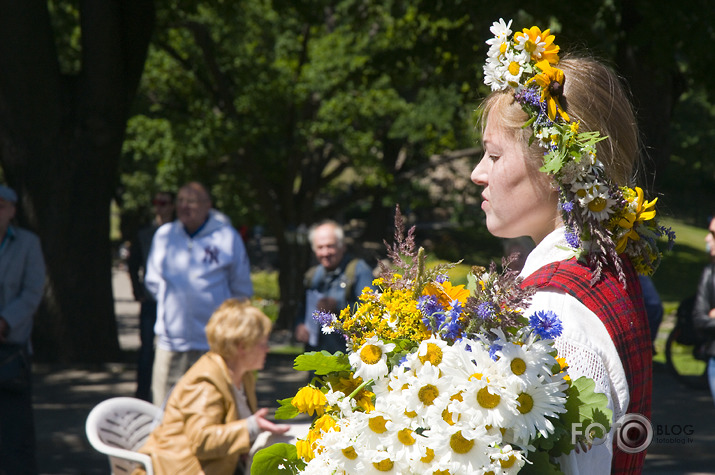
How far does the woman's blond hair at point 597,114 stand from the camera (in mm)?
1695

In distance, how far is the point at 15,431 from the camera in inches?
204

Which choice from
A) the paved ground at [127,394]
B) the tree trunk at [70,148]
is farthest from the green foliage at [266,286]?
the paved ground at [127,394]

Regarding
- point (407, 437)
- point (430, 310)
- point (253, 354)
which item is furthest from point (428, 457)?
point (253, 354)

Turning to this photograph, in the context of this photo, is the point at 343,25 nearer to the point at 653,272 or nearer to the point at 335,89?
the point at 335,89

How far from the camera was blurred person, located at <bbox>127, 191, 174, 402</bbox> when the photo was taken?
7281 millimetres

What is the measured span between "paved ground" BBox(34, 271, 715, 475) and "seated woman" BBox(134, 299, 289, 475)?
4.06 feet

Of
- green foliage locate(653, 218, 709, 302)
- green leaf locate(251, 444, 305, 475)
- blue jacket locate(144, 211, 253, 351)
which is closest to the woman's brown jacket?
blue jacket locate(144, 211, 253, 351)

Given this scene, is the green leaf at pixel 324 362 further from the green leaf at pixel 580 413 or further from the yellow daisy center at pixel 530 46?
the yellow daisy center at pixel 530 46

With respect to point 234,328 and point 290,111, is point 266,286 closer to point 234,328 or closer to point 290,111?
point 290,111

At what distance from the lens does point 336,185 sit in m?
23.5

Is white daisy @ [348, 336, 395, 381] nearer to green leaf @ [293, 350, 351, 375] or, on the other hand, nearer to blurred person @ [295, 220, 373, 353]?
green leaf @ [293, 350, 351, 375]

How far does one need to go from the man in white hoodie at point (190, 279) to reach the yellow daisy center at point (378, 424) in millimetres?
4662

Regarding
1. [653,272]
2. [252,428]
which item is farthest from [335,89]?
[653,272]

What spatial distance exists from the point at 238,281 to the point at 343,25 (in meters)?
13.2
